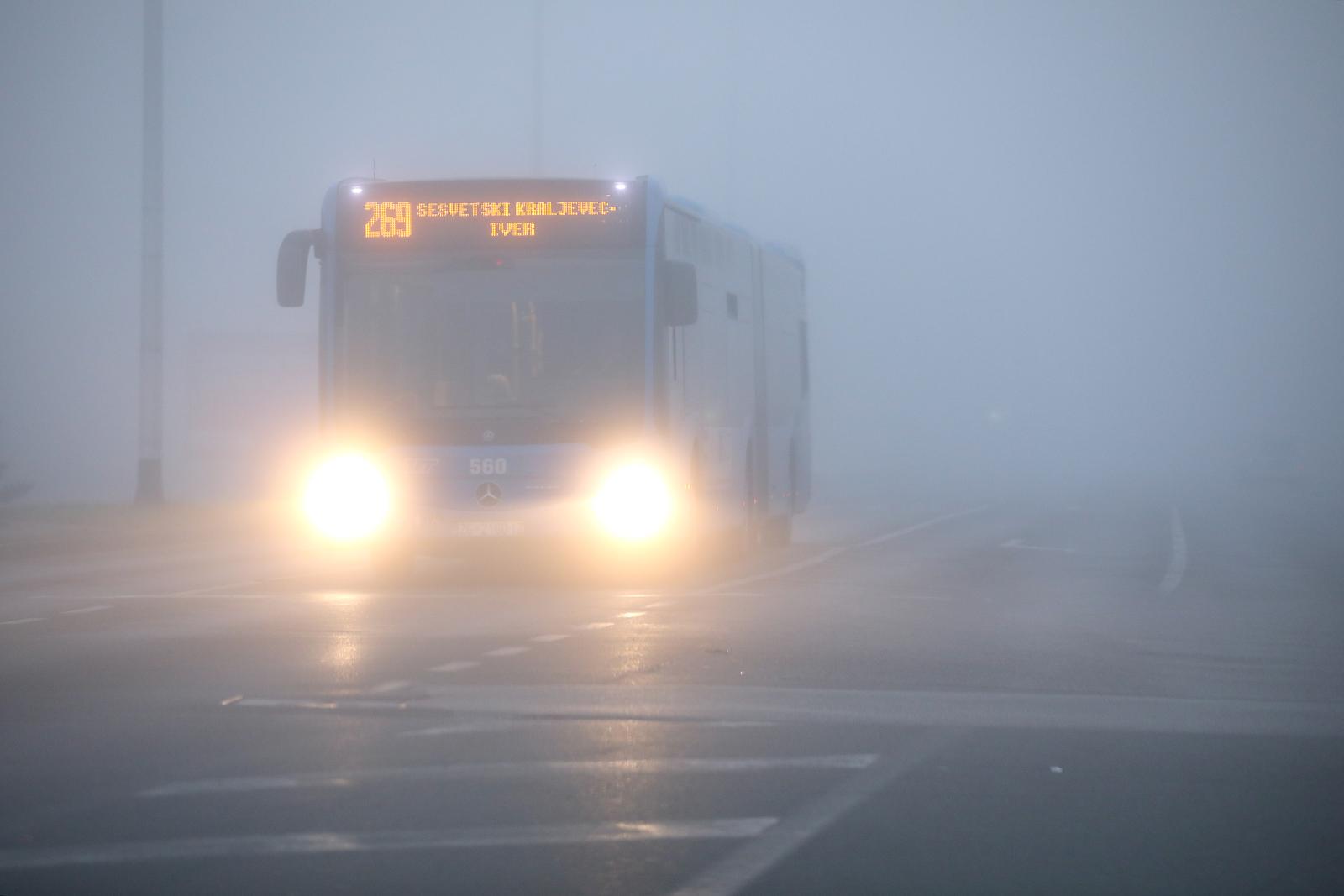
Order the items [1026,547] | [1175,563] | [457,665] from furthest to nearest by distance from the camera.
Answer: [1026,547] → [1175,563] → [457,665]

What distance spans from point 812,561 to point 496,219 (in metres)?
6.42

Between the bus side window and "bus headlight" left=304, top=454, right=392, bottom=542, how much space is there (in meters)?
10.7

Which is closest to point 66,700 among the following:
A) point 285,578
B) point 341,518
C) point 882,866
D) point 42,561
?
point 882,866

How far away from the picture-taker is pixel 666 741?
9164mm

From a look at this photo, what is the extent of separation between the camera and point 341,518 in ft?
60.1

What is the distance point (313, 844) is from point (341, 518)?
37.8ft

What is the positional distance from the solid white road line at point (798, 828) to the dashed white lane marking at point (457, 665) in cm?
358

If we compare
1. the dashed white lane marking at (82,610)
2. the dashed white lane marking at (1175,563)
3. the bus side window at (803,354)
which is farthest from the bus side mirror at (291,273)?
the bus side window at (803,354)

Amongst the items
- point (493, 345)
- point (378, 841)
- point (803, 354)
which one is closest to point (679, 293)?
point (493, 345)

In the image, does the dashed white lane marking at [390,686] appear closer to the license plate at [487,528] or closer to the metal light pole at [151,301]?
the license plate at [487,528]

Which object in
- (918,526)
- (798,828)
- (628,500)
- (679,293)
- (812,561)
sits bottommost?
(798,828)

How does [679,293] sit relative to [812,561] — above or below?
above

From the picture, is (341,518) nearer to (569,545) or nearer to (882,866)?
(569,545)

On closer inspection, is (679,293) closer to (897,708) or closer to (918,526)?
(897,708)
